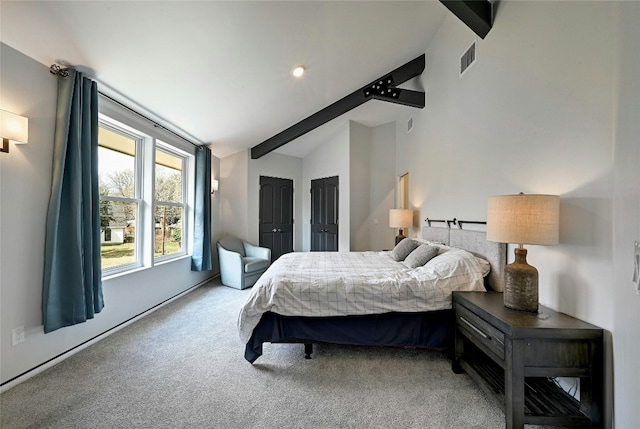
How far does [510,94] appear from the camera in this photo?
6.64 feet

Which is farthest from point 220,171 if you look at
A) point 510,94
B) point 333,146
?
point 510,94

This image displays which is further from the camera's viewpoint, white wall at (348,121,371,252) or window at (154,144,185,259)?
white wall at (348,121,371,252)

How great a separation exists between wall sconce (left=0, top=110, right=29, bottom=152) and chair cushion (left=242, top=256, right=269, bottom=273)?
2918 millimetres

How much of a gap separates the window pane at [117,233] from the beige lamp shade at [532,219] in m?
3.63

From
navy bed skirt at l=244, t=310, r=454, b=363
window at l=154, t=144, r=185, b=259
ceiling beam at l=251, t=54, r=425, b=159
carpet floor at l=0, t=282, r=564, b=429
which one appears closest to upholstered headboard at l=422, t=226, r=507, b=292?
navy bed skirt at l=244, t=310, r=454, b=363

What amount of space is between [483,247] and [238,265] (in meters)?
3.38

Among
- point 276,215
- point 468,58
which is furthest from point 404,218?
point 276,215

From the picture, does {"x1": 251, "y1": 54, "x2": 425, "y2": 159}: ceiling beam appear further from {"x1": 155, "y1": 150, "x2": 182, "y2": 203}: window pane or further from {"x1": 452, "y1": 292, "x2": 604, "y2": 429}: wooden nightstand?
{"x1": 452, "y1": 292, "x2": 604, "y2": 429}: wooden nightstand

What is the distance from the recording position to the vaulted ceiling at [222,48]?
178 centimetres

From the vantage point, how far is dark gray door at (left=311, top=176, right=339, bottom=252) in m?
5.49

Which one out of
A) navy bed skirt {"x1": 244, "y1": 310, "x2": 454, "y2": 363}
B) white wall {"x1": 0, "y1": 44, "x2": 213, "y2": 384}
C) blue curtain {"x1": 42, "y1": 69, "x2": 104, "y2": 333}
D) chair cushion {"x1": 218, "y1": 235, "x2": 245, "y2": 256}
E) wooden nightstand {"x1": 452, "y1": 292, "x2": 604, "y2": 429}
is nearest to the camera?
wooden nightstand {"x1": 452, "y1": 292, "x2": 604, "y2": 429}

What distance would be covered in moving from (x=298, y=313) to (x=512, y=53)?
2640 mm

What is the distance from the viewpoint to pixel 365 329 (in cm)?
212

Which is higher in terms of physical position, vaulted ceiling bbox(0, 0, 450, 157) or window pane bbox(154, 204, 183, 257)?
vaulted ceiling bbox(0, 0, 450, 157)
